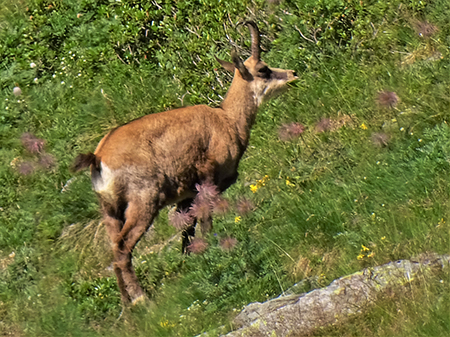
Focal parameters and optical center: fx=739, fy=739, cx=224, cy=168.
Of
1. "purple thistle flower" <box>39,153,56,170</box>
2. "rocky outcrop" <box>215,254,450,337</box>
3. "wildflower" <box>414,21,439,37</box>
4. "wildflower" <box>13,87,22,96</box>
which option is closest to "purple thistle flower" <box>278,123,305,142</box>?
"wildflower" <box>414,21,439,37</box>

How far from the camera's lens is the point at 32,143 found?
35.6ft

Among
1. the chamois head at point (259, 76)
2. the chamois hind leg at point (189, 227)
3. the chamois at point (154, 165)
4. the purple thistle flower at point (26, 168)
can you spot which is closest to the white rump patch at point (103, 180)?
the chamois at point (154, 165)

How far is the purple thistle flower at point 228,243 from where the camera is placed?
6.94m

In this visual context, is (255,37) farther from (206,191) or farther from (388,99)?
(206,191)

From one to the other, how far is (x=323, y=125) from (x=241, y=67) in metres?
1.19

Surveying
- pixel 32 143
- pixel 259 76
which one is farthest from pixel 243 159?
pixel 32 143

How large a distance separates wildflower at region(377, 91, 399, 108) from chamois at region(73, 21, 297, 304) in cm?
161

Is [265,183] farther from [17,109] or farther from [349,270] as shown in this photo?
[17,109]

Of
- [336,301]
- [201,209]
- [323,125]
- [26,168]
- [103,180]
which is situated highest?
[336,301]

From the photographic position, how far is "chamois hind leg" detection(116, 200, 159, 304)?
729 cm

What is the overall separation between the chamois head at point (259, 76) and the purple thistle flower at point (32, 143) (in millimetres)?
3172

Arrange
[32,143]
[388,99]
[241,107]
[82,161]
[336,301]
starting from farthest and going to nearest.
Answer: [32,143] → [241,107] → [388,99] → [82,161] → [336,301]

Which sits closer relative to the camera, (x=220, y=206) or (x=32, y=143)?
(x=220, y=206)

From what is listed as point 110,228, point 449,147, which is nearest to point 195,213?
point 110,228
